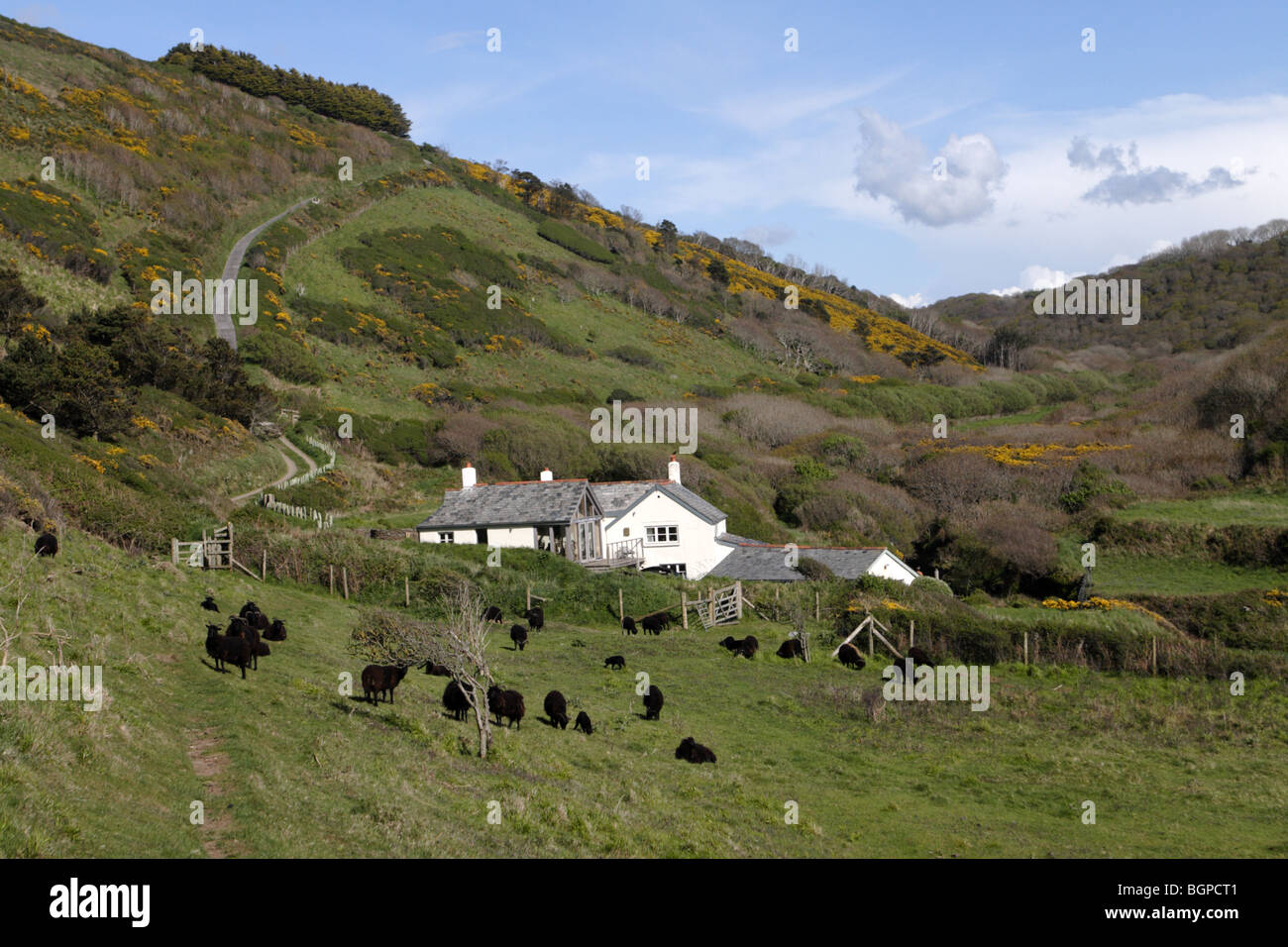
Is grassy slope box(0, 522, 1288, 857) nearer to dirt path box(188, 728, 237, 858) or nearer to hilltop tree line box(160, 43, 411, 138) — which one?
dirt path box(188, 728, 237, 858)

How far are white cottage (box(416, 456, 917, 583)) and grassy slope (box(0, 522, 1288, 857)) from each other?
1594cm

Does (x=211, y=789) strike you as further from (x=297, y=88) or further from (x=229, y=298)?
(x=297, y=88)

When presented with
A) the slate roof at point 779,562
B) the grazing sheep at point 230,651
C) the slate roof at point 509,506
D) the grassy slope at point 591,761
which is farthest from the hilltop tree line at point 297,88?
the grazing sheep at point 230,651

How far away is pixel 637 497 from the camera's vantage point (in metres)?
52.8

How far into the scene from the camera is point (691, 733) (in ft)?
76.3

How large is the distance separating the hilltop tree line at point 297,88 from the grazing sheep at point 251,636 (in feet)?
→ 435

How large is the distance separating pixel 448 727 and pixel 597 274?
109m

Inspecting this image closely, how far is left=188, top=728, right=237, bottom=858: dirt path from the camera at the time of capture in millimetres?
10117

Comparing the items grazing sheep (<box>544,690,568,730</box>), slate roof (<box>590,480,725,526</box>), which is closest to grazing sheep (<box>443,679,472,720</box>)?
grazing sheep (<box>544,690,568,730</box>)

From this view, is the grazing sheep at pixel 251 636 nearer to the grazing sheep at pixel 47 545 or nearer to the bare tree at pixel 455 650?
the bare tree at pixel 455 650

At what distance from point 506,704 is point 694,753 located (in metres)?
4.14

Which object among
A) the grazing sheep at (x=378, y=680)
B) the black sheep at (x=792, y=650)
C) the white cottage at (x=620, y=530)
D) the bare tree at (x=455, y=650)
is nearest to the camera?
the bare tree at (x=455, y=650)

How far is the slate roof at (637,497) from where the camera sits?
5228 centimetres
